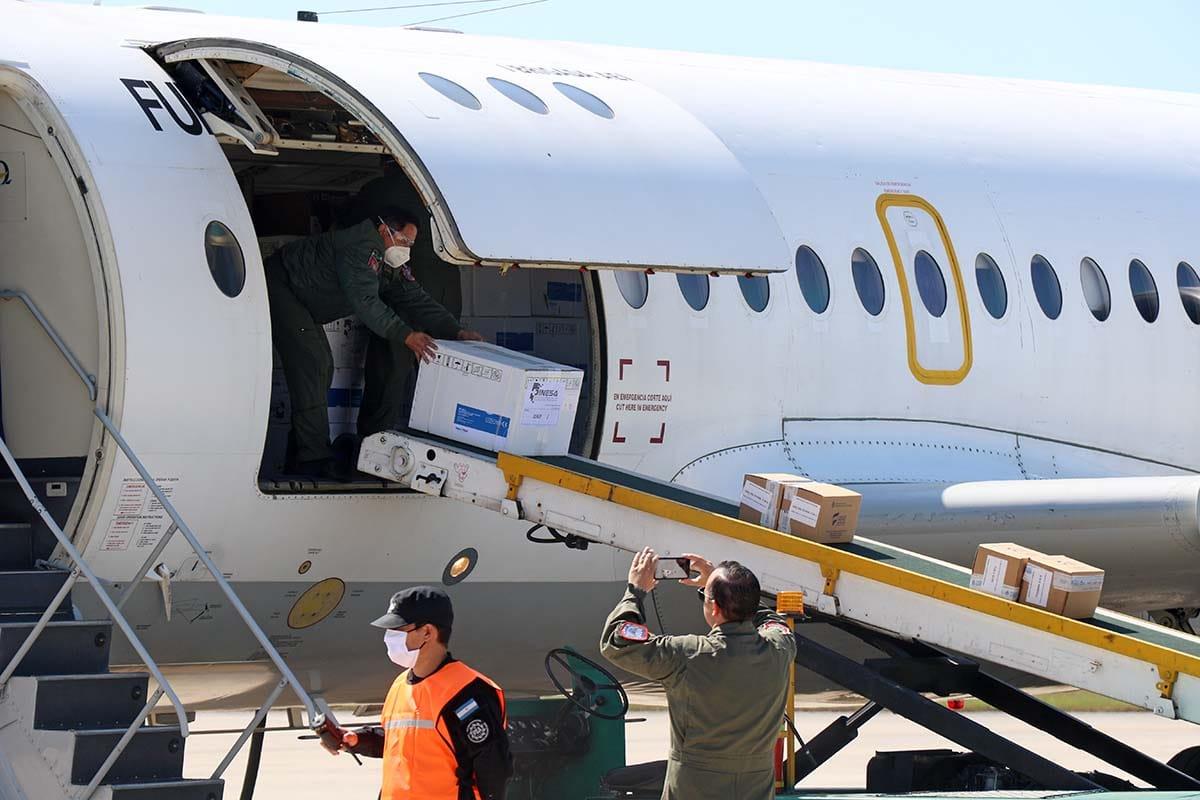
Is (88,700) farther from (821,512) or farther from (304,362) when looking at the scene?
(821,512)

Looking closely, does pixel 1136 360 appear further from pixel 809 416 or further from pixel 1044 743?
pixel 1044 743

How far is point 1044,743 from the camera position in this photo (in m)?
25.3

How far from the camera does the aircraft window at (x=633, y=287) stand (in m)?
11.3

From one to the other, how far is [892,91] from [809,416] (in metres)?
3.30

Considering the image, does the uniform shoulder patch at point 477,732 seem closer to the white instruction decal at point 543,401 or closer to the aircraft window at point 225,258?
the white instruction decal at point 543,401

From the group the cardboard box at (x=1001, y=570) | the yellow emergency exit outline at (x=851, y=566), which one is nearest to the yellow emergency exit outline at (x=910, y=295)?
the yellow emergency exit outline at (x=851, y=566)

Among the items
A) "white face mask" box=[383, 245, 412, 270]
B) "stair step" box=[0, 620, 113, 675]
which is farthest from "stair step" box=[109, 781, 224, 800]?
"white face mask" box=[383, 245, 412, 270]

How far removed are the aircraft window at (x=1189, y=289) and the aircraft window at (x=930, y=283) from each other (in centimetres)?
230

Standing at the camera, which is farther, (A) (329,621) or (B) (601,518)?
(A) (329,621)

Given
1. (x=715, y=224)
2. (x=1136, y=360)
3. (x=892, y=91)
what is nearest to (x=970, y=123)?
(x=892, y=91)

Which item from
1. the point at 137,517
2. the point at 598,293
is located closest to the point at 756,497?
the point at 598,293

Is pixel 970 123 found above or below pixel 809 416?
above

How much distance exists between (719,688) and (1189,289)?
8.15 m

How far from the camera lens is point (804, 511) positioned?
9227 mm
